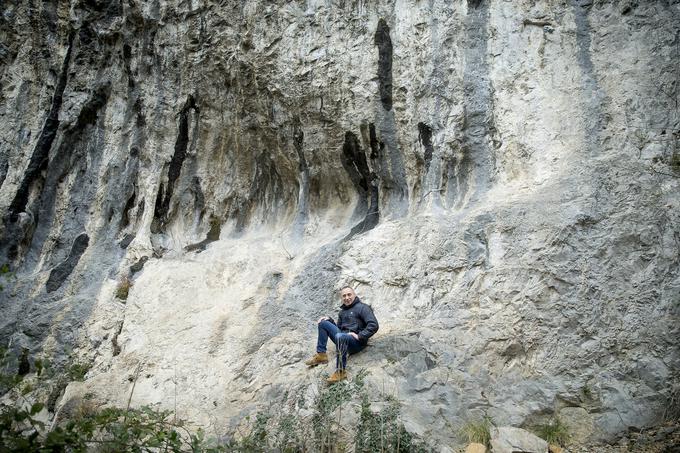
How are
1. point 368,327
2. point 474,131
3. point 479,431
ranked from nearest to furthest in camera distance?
point 479,431 < point 368,327 < point 474,131

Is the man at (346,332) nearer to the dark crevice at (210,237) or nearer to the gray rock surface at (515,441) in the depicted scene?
the gray rock surface at (515,441)

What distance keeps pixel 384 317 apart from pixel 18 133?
8.08 m

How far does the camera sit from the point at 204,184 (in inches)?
436

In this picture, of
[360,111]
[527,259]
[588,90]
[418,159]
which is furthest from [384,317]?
[588,90]

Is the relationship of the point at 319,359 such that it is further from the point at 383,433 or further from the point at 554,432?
the point at 554,432

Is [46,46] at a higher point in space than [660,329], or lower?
higher

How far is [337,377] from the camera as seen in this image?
675 centimetres

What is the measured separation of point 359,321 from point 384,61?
454 cm

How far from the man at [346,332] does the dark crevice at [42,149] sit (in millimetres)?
6611

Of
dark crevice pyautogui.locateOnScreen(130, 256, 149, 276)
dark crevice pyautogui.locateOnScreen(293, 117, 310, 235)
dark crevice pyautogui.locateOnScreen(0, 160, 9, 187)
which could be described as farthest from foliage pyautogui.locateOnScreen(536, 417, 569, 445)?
dark crevice pyautogui.locateOnScreen(0, 160, 9, 187)

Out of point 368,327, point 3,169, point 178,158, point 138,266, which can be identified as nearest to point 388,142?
point 368,327

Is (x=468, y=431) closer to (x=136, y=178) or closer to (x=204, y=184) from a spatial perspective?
(x=204, y=184)

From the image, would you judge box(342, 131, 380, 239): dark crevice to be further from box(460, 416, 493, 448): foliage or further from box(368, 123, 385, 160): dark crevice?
box(460, 416, 493, 448): foliage

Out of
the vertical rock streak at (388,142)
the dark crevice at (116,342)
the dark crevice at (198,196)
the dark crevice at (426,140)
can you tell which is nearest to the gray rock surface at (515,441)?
the vertical rock streak at (388,142)
